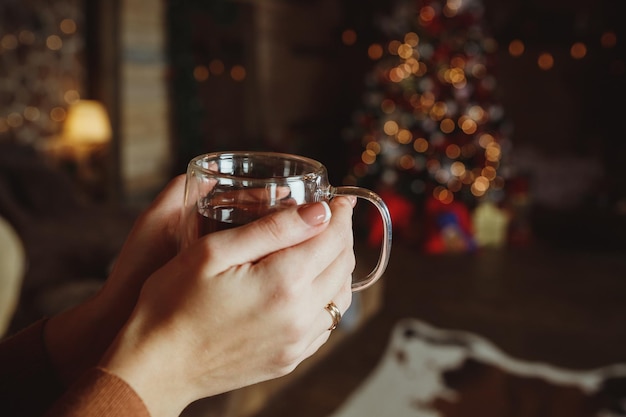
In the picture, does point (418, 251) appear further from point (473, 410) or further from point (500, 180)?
point (473, 410)

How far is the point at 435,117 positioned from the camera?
15.0 feet

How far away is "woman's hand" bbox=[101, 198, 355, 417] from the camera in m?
0.56

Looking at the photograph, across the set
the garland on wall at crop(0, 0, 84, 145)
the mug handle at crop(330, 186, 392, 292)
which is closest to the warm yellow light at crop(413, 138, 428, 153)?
the garland on wall at crop(0, 0, 84, 145)

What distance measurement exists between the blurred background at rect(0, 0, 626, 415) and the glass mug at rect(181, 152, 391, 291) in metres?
1.38

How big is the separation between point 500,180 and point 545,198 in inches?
30.2

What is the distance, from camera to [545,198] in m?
5.05

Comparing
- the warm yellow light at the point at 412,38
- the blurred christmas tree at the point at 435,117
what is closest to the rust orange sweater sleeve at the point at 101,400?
the blurred christmas tree at the point at 435,117

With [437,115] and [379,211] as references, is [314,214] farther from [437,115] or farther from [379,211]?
[437,115]

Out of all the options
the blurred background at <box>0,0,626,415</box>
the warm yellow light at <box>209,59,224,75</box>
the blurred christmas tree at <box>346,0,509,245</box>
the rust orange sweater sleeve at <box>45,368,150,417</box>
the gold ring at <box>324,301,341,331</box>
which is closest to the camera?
the rust orange sweater sleeve at <box>45,368,150,417</box>

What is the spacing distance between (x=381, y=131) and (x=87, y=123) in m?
2.18

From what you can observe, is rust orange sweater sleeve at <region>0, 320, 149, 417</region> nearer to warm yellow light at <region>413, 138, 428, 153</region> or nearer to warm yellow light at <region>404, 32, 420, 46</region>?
warm yellow light at <region>413, 138, 428, 153</region>

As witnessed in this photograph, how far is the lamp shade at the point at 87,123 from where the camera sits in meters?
3.37

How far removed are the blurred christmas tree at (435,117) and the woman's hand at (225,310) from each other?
152 inches

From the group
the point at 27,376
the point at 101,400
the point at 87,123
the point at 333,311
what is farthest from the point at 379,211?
the point at 87,123
